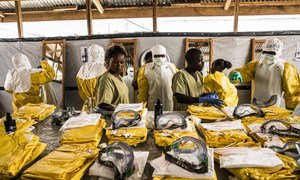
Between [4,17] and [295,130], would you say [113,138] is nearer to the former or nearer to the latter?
[295,130]

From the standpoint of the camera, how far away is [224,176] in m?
1.44

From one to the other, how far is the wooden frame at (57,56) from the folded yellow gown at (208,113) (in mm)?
3946

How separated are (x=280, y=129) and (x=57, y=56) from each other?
577 cm

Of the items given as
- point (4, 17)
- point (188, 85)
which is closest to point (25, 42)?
point (4, 17)

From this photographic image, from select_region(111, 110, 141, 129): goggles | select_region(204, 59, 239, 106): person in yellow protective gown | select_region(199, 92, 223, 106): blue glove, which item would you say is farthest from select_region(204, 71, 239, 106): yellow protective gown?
select_region(111, 110, 141, 129): goggles

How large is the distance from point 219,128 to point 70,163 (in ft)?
4.17

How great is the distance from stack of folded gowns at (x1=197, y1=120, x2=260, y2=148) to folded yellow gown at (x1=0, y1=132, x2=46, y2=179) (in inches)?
52.3

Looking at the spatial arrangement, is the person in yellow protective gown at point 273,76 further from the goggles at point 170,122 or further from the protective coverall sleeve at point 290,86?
the goggles at point 170,122

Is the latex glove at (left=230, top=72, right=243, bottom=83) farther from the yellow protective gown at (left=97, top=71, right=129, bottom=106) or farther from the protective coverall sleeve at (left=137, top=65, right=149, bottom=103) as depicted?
the yellow protective gown at (left=97, top=71, right=129, bottom=106)

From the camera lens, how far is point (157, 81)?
405 centimetres

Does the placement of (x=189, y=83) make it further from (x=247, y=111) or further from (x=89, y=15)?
(x=89, y=15)

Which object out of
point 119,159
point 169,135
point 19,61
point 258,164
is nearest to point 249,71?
point 169,135

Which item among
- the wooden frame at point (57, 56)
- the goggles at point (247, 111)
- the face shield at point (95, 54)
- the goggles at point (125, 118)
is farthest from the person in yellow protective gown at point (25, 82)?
the goggles at point (247, 111)

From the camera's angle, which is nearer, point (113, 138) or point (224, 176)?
point (224, 176)
